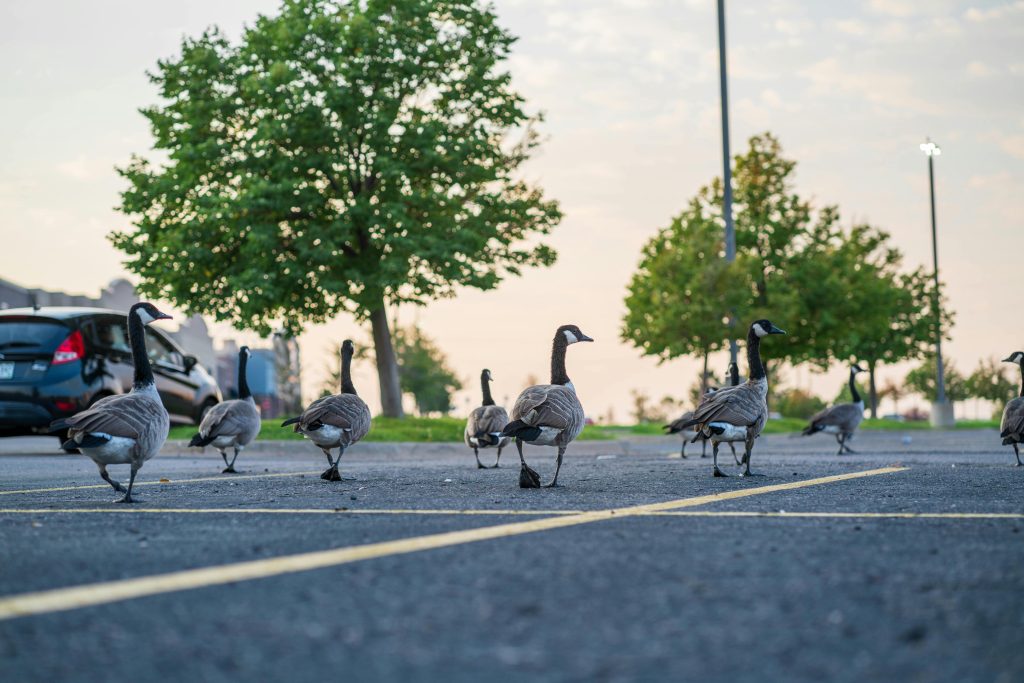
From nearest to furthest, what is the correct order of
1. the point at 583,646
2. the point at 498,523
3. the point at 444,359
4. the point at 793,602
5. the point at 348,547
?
the point at 583,646, the point at 793,602, the point at 348,547, the point at 498,523, the point at 444,359

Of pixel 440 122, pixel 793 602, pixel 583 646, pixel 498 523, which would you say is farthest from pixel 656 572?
pixel 440 122

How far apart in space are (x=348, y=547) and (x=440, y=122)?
959 inches

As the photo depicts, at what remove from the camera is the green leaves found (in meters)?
27.3

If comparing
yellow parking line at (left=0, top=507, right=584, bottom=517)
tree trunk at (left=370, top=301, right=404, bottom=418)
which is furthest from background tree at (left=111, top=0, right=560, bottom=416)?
yellow parking line at (left=0, top=507, right=584, bottom=517)

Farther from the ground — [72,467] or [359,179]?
[359,179]

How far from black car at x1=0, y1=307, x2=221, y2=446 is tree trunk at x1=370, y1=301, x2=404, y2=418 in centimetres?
1078

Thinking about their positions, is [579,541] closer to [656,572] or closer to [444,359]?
[656,572]

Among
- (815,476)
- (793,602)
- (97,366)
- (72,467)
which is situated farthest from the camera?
(97,366)

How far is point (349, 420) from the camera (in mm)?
11727

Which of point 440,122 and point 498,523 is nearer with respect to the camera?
point 498,523

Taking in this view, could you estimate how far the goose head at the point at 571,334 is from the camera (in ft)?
38.9

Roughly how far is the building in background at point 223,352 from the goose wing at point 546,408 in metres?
35.5

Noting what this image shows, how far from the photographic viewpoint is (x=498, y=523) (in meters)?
6.45

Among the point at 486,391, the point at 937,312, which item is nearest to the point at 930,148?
the point at 937,312
